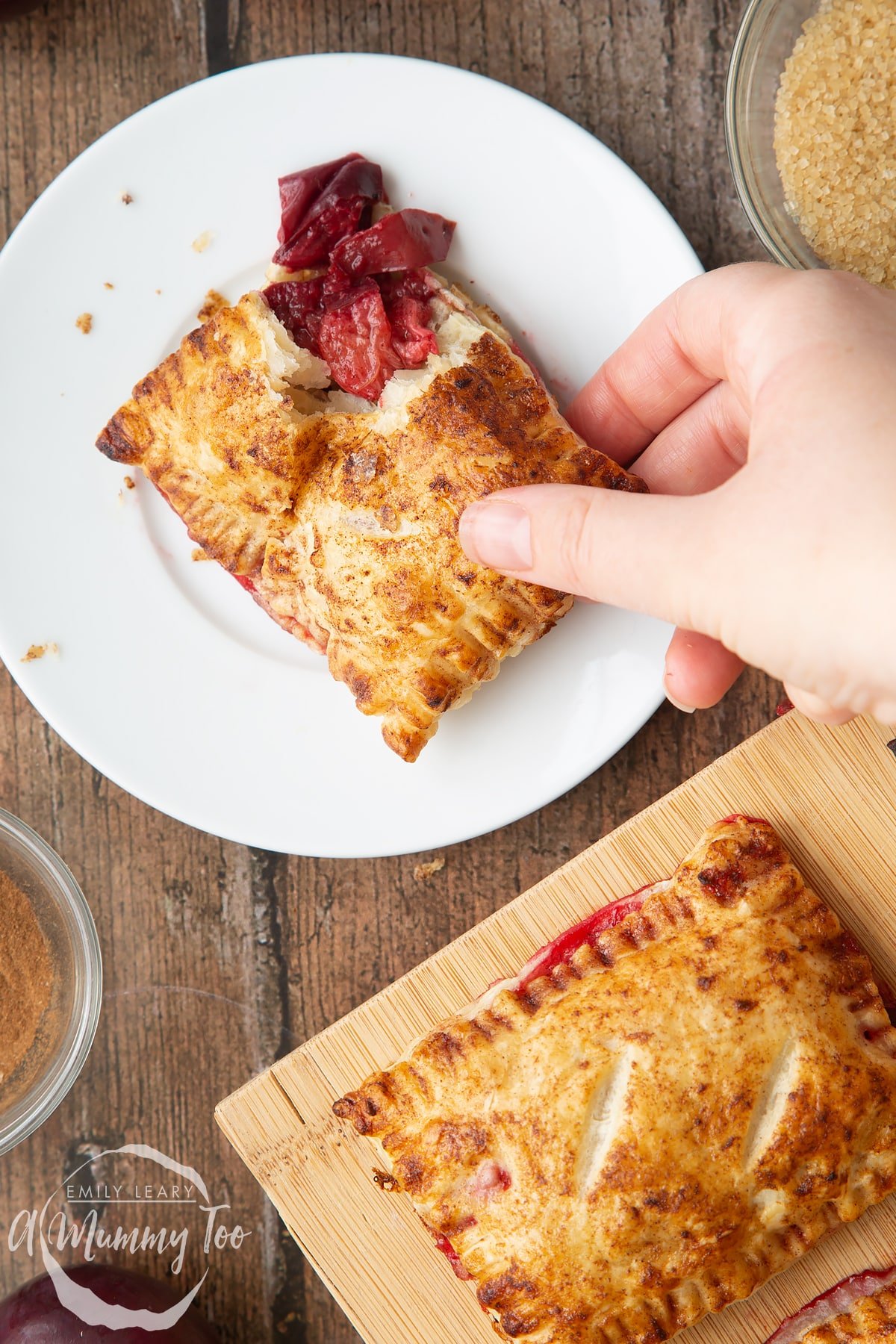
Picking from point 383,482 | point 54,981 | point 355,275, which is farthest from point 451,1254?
point 355,275

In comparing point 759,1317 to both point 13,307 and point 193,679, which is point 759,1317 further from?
point 13,307

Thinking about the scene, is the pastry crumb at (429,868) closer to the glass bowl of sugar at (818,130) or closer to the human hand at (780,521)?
the human hand at (780,521)

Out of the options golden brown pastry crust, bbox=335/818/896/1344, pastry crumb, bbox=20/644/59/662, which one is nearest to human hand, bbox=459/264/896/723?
golden brown pastry crust, bbox=335/818/896/1344

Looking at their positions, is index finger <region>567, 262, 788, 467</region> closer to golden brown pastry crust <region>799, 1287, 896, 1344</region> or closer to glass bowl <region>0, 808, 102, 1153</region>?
glass bowl <region>0, 808, 102, 1153</region>

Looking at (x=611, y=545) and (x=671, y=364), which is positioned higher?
(x=671, y=364)
